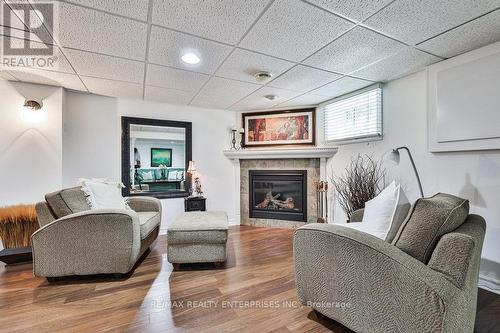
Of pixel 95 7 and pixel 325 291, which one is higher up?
pixel 95 7

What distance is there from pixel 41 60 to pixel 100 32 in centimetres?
97

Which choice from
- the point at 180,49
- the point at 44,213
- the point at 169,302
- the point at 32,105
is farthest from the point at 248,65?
the point at 32,105

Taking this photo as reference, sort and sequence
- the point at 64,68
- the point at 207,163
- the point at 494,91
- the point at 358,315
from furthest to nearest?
the point at 207,163 → the point at 64,68 → the point at 494,91 → the point at 358,315

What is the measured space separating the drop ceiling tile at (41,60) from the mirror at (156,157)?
1.08m

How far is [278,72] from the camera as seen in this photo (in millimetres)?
2412

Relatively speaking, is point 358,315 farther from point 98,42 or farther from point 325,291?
point 98,42

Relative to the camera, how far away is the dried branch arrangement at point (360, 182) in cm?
274

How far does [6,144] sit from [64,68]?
1192 millimetres

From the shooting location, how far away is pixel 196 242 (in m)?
2.19

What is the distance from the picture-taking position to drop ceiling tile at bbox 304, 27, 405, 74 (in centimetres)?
176

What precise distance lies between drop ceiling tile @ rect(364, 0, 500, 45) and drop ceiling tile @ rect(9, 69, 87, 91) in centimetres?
297

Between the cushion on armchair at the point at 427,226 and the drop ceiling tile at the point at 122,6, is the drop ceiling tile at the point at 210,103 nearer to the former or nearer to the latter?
the drop ceiling tile at the point at 122,6

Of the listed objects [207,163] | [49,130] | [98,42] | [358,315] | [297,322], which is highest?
[98,42]

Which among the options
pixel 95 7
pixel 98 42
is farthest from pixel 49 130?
pixel 95 7
